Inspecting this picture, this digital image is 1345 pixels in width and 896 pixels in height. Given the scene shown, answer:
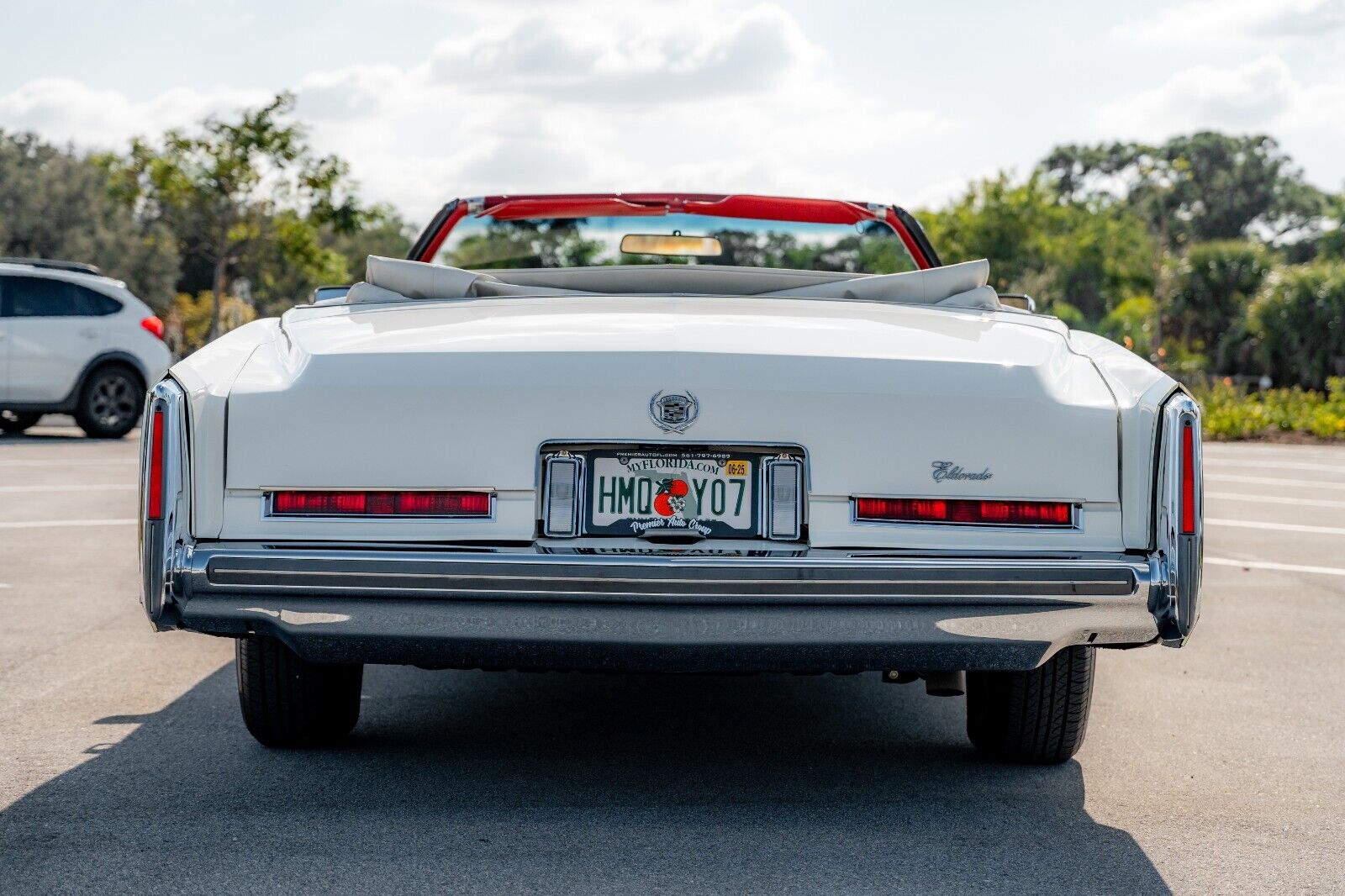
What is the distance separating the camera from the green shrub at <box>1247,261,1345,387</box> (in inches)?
1487

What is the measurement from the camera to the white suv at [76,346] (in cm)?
1598

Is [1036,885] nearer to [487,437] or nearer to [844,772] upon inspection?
[844,772]

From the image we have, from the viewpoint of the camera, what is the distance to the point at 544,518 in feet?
11.2

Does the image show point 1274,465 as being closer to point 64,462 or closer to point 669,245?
point 64,462

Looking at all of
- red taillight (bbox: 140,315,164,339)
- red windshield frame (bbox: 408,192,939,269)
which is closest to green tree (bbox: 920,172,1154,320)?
red taillight (bbox: 140,315,164,339)

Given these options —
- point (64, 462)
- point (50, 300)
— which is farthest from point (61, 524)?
point (50, 300)

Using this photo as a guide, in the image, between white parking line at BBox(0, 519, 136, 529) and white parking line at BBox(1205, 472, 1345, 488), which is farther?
white parking line at BBox(1205, 472, 1345, 488)

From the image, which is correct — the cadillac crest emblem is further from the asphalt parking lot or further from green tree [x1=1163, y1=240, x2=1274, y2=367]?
green tree [x1=1163, y1=240, x2=1274, y2=367]

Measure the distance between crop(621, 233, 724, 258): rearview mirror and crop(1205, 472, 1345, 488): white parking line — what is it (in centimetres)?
1014

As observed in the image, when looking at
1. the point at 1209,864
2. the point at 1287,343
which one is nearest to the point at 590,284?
the point at 1209,864

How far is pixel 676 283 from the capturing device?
16.3ft

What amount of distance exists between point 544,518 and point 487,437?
0.21 m

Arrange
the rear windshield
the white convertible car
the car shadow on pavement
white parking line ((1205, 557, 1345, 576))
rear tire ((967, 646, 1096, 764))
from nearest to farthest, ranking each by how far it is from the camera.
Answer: the car shadow on pavement < the white convertible car < rear tire ((967, 646, 1096, 764)) < the rear windshield < white parking line ((1205, 557, 1345, 576))

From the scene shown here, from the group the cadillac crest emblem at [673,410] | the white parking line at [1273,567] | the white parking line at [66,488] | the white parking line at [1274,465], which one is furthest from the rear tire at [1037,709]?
the white parking line at [1274,465]
